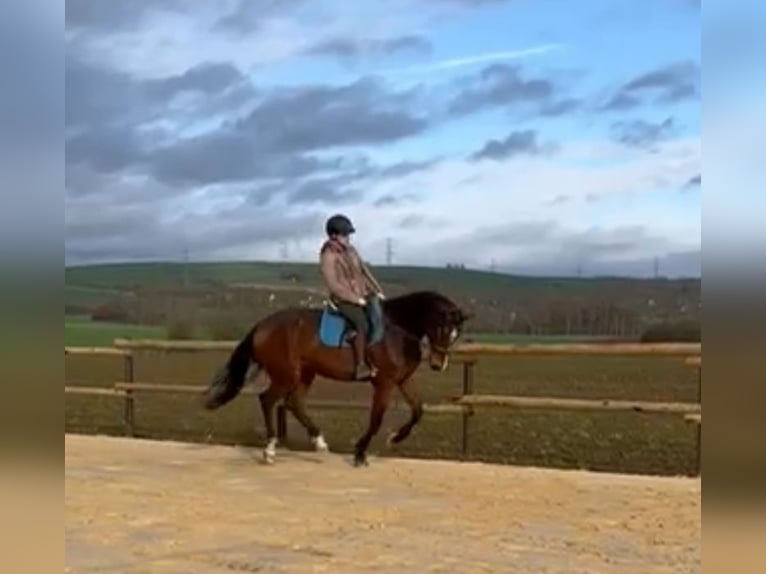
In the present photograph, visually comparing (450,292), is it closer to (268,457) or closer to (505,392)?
(505,392)

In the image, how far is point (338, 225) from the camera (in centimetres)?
502

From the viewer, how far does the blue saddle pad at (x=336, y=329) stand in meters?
5.07

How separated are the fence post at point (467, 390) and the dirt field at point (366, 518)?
28 centimetres

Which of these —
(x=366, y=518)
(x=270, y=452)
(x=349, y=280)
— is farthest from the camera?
(x=270, y=452)

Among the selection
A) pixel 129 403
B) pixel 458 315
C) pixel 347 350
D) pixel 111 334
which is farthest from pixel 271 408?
pixel 129 403

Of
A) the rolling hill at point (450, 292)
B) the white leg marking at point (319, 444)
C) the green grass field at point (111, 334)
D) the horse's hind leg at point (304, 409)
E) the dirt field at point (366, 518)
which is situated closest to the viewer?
the dirt field at point (366, 518)

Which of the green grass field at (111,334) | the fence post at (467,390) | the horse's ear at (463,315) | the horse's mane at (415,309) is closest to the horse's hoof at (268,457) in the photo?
the horse's mane at (415,309)

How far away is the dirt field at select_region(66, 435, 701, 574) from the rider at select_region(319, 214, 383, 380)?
553 mm

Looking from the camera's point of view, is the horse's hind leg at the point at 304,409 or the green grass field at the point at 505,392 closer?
the green grass field at the point at 505,392

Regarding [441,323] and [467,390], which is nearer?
[441,323]

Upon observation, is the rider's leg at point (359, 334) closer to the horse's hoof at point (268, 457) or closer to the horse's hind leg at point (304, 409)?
the horse's hind leg at point (304, 409)

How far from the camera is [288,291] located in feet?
19.0

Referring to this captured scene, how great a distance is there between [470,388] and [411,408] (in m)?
0.50

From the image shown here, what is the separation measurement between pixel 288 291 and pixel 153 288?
68cm
